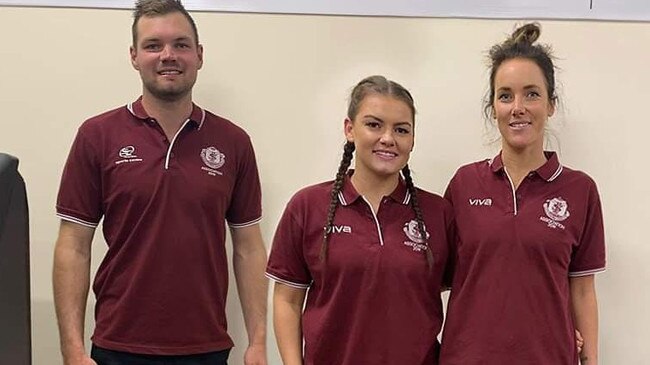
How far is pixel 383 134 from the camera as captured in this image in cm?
153

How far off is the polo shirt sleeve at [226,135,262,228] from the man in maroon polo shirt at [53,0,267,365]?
0.18ft

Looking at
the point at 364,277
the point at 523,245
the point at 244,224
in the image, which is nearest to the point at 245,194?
the point at 244,224

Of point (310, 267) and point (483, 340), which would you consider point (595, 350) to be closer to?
point (483, 340)

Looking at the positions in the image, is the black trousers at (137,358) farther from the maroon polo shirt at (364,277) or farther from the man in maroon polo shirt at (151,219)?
the maroon polo shirt at (364,277)

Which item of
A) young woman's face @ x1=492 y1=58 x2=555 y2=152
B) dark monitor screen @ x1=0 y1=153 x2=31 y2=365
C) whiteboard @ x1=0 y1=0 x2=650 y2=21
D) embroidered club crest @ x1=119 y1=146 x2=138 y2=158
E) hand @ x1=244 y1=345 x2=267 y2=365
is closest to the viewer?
dark monitor screen @ x1=0 y1=153 x2=31 y2=365

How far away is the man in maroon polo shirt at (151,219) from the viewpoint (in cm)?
168

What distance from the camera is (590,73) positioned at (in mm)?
2041

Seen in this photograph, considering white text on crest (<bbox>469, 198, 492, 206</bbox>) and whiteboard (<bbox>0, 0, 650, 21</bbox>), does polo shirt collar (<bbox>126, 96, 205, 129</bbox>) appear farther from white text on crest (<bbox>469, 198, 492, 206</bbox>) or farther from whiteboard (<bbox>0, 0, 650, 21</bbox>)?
white text on crest (<bbox>469, 198, 492, 206</bbox>)

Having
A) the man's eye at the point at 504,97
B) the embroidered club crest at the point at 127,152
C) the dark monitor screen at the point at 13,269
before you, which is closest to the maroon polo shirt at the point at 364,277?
the man's eye at the point at 504,97

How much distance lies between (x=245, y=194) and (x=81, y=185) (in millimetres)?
390

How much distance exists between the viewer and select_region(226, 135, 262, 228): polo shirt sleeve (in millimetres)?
1832

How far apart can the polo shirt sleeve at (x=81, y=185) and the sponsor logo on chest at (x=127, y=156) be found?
2.1 inches

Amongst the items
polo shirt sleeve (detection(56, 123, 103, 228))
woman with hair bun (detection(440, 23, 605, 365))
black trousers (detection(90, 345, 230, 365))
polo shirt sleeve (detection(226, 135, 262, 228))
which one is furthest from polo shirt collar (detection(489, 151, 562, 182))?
polo shirt sleeve (detection(56, 123, 103, 228))

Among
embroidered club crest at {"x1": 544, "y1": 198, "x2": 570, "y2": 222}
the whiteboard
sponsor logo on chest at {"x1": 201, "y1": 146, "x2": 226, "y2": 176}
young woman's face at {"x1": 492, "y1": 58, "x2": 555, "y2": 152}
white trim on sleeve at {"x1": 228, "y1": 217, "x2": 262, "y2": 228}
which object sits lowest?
white trim on sleeve at {"x1": 228, "y1": 217, "x2": 262, "y2": 228}
